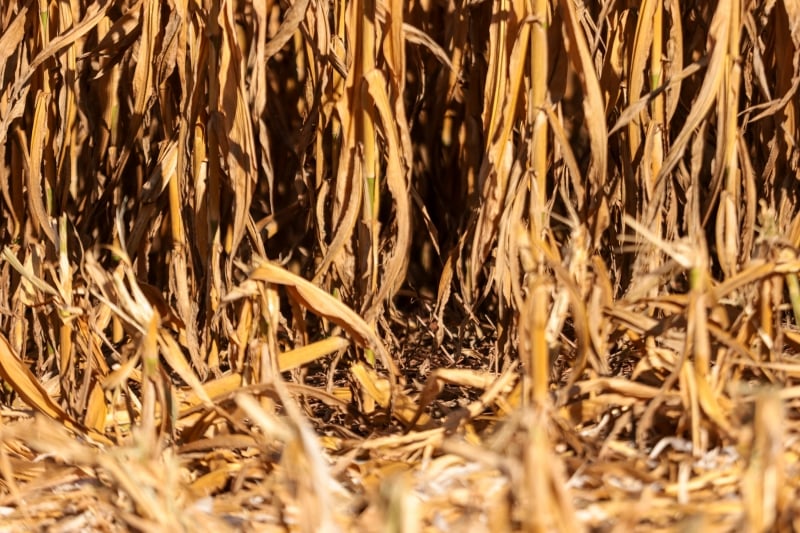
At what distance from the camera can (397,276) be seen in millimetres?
1195

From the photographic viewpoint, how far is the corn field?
2.74ft

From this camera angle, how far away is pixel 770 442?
27.0 inches

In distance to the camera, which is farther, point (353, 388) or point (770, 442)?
point (353, 388)

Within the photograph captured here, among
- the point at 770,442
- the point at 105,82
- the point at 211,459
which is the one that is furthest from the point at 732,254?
the point at 105,82

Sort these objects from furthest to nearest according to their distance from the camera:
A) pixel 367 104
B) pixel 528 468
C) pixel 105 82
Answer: pixel 105 82 < pixel 367 104 < pixel 528 468

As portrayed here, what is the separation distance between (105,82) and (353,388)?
613mm

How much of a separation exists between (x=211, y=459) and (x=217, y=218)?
1.17 feet

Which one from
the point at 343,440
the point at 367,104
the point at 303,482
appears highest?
the point at 367,104

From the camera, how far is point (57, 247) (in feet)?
4.19

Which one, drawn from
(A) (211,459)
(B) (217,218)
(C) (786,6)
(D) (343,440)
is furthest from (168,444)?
(C) (786,6)

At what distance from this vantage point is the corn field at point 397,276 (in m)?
0.84

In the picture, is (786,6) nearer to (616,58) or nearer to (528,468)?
(616,58)

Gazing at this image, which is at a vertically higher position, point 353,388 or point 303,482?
point 303,482

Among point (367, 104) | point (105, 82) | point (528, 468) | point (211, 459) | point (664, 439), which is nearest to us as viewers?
point (528, 468)
